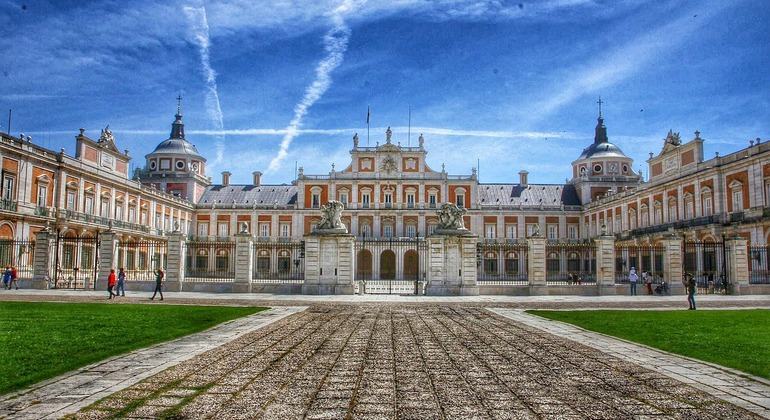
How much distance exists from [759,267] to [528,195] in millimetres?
31858

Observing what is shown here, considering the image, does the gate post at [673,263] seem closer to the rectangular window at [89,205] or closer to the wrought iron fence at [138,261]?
the wrought iron fence at [138,261]

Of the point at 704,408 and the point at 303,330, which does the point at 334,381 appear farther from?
the point at 303,330

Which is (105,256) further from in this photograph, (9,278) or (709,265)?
(709,265)

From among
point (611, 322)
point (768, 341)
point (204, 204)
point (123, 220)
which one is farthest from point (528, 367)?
point (204, 204)

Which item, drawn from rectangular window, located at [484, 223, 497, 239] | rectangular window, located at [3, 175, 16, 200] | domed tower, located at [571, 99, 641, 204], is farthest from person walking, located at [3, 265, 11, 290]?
domed tower, located at [571, 99, 641, 204]

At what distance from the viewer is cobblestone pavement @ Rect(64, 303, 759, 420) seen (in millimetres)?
5383

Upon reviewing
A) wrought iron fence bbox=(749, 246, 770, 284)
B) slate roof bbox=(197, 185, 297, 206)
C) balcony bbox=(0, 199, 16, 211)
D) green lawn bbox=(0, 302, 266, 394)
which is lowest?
green lawn bbox=(0, 302, 266, 394)

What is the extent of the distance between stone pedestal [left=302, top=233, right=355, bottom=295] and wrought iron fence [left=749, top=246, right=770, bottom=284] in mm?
20461

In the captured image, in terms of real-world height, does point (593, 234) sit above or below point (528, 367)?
above

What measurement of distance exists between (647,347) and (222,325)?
25.9ft

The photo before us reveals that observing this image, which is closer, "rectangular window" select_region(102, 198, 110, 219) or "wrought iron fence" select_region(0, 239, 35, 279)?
"wrought iron fence" select_region(0, 239, 35, 279)

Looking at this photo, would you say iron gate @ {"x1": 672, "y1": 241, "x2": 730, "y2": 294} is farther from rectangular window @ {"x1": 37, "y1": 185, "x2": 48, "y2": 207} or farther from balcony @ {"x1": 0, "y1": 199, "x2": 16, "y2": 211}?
rectangular window @ {"x1": 37, "y1": 185, "x2": 48, "y2": 207}

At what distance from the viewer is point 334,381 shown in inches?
261

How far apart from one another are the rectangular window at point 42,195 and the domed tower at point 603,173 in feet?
154
